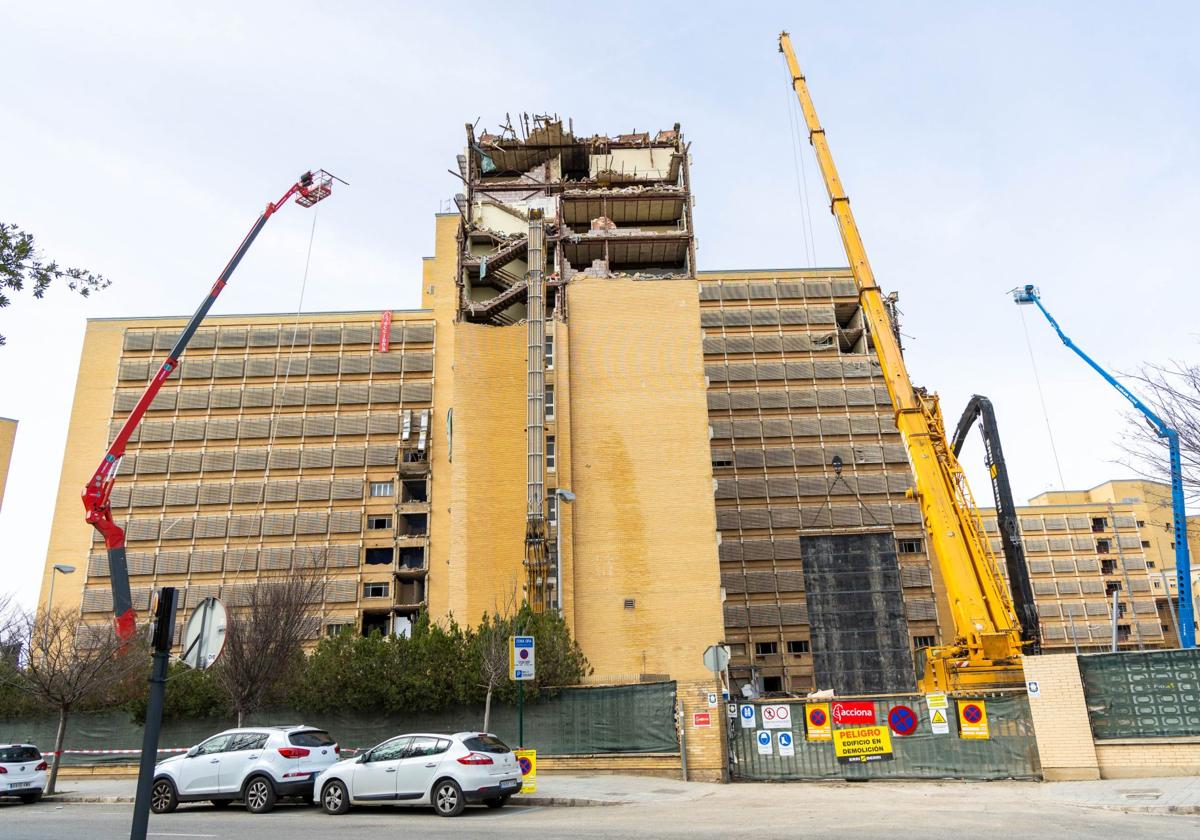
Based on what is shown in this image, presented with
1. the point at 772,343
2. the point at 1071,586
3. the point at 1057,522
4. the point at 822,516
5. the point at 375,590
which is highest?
the point at 772,343

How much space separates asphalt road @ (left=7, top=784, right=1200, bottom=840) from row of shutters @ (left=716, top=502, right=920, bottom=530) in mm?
32241

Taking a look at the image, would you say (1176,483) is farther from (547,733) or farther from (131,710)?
(131,710)

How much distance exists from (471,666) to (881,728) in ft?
37.1

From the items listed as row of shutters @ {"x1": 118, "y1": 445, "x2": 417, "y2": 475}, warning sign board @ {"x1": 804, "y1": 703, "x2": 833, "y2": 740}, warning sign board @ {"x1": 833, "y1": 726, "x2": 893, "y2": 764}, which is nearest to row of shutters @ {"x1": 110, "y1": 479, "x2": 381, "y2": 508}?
row of shutters @ {"x1": 118, "y1": 445, "x2": 417, "y2": 475}

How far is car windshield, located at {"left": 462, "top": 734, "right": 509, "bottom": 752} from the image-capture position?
14312 millimetres

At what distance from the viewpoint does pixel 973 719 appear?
16.1 meters

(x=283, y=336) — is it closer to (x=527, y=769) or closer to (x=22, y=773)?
(x=22, y=773)

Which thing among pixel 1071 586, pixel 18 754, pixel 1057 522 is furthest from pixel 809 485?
pixel 18 754

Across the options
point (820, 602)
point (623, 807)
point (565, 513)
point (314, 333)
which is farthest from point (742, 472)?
point (623, 807)

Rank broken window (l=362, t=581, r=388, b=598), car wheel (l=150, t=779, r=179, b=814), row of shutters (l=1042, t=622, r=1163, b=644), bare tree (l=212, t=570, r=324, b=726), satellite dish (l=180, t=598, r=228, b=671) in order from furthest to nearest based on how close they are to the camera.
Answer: row of shutters (l=1042, t=622, r=1163, b=644)
broken window (l=362, t=581, r=388, b=598)
bare tree (l=212, t=570, r=324, b=726)
car wheel (l=150, t=779, r=179, b=814)
satellite dish (l=180, t=598, r=228, b=671)

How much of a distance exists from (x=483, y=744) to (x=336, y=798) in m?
2.82

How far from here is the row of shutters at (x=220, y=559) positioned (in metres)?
47.1

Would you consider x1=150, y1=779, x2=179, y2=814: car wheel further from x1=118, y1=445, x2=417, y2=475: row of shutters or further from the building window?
x1=118, y1=445, x2=417, y2=475: row of shutters

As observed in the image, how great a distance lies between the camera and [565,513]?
124 ft
